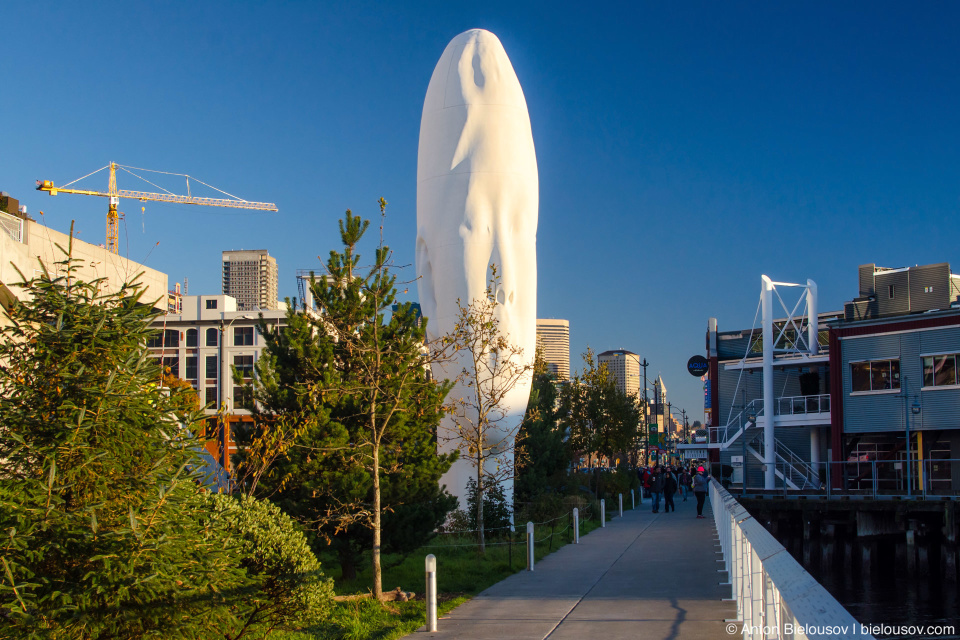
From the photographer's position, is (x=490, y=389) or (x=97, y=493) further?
(x=490, y=389)

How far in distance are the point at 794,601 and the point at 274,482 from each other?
425 inches

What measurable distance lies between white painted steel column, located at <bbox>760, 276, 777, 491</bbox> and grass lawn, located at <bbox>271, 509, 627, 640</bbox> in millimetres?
17189

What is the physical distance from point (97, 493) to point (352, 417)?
8179mm

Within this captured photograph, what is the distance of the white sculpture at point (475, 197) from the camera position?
23250 mm

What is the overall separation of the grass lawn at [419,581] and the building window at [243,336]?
9139 centimetres

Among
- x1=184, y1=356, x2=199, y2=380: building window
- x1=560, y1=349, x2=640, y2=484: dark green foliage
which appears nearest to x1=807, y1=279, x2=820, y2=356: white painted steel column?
x1=560, y1=349, x2=640, y2=484: dark green foliage

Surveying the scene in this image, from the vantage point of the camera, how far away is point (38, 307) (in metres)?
7.23

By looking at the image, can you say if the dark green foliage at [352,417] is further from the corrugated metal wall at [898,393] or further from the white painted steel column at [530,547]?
the corrugated metal wall at [898,393]

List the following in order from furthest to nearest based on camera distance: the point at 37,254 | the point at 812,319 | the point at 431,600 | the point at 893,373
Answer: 1. the point at 812,319
2. the point at 893,373
3. the point at 37,254
4. the point at 431,600

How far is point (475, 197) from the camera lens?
76.2 feet

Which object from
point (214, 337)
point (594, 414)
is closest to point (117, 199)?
point (214, 337)

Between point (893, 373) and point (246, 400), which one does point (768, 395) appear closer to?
point (893, 373)

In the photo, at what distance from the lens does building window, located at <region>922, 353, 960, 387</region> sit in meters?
33.7

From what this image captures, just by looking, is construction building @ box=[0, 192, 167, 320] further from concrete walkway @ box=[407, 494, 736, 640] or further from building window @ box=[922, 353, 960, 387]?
building window @ box=[922, 353, 960, 387]
